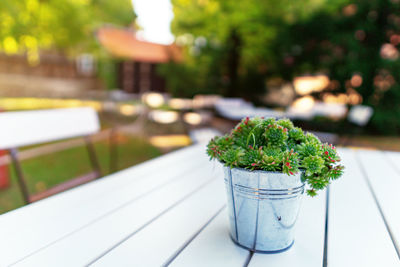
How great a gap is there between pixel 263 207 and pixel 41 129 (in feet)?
5.18

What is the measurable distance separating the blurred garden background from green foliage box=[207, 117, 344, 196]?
3.13 meters

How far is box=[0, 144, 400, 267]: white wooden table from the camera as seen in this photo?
0.73 m

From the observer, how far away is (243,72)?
33.7 ft

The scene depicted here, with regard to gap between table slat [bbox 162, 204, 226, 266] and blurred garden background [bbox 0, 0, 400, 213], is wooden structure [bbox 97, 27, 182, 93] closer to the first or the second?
blurred garden background [bbox 0, 0, 400, 213]

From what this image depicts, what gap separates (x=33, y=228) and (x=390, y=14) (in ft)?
27.9

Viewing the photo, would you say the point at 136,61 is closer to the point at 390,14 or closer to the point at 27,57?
the point at 27,57

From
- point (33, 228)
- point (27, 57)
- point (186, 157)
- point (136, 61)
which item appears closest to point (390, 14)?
point (186, 157)

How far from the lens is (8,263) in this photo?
27.3 inches

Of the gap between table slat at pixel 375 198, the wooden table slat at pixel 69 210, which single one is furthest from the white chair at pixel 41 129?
the gap between table slat at pixel 375 198

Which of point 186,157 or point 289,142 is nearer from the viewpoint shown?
point 289,142

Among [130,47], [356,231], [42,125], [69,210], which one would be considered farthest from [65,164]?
[130,47]

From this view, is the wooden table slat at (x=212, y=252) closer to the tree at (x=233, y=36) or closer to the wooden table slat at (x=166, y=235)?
the wooden table slat at (x=166, y=235)

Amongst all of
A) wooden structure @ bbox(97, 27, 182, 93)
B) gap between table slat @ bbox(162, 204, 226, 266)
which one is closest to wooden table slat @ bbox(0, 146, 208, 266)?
gap between table slat @ bbox(162, 204, 226, 266)

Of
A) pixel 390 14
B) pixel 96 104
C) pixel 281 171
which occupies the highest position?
pixel 390 14
